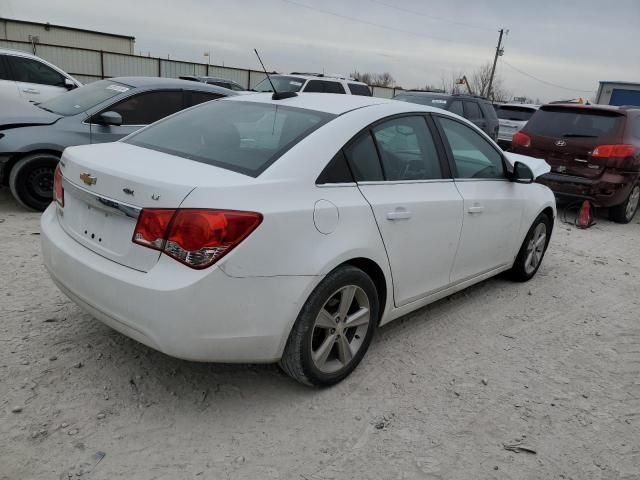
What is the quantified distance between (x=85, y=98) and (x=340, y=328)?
16.7 ft

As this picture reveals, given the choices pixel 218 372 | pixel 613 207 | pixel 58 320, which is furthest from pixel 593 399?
pixel 613 207

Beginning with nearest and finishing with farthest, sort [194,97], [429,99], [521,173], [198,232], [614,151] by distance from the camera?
[198,232] < [521,173] < [194,97] < [614,151] < [429,99]

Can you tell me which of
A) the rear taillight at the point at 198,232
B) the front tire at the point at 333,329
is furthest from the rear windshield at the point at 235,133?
the front tire at the point at 333,329

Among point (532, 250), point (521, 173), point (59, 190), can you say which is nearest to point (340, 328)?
point (59, 190)

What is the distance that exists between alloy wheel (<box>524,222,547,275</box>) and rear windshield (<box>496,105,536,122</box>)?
1146 centimetres

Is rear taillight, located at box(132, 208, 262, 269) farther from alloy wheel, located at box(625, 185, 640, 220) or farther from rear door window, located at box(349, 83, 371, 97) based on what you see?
rear door window, located at box(349, 83, 371, 97)

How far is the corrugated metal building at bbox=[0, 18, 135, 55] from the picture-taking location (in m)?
35.5

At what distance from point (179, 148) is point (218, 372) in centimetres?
131

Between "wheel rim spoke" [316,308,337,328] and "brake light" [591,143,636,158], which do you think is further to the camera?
"brake light" [591,143,636,158]

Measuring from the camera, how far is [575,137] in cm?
794

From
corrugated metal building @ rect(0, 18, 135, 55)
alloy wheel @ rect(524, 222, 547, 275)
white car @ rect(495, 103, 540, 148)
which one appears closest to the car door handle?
alloy wheel @ rect(524, 222, 547, 275)

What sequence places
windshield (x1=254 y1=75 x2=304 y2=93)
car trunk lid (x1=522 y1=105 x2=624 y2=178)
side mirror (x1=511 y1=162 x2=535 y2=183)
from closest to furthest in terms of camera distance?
side mirror (x1=511 y1=162 x2=535 y2=183) → car trunk lid (x1=522 y1=105 x2=624 y2=178) → windshield (x1=254 y1=75 x2=304 y2=93)

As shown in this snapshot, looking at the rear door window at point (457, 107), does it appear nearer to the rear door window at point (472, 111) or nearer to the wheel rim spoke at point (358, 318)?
the rear door window at point (472, 111)

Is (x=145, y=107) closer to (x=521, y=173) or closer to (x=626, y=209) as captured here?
(x=521, y=173)
